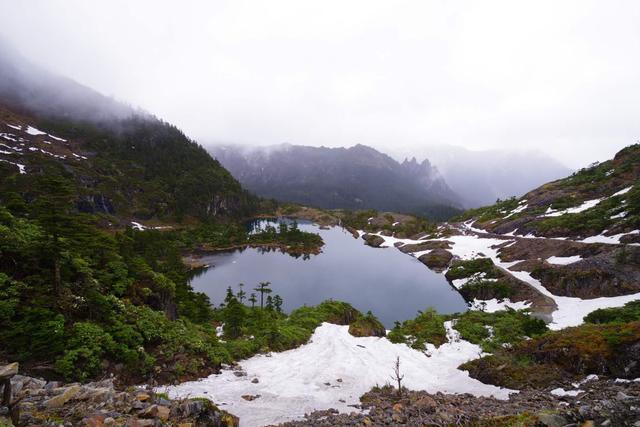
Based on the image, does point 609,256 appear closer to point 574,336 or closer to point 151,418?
point 574,336

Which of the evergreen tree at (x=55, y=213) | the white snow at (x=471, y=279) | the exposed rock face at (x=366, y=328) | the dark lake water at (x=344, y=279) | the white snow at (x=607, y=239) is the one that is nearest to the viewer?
the evergreen tree at (x=55, y=213)

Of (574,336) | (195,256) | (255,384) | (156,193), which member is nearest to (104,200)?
(156,193)

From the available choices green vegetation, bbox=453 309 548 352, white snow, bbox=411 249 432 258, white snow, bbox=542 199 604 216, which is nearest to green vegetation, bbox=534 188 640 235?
white snow, bbox=542 199 604 216

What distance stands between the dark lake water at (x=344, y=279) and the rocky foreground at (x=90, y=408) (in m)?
41.8

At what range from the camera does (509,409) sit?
13.0 m

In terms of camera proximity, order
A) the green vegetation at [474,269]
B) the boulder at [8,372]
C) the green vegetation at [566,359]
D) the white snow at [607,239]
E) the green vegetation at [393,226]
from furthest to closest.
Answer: the green vegetation at [393,226], the green vegetation at [474,269], the white snow at [607,239], the green vegetation at [566,359], the boulder at [8,372]

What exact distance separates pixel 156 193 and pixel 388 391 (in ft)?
595

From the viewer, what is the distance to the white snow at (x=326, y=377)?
15266 mm

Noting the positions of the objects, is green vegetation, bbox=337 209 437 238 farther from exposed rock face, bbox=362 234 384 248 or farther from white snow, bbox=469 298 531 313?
white snow, bbox=469 298 531 313

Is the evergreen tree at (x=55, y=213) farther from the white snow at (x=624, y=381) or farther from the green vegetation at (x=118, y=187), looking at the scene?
the green vegetation at (x=118, y=187)

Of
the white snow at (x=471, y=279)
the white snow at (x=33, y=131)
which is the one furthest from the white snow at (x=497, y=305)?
the white snow at (x=33, y=131)

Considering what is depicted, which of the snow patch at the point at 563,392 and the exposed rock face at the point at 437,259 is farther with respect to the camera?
the exposed rock face at the point at 437,259

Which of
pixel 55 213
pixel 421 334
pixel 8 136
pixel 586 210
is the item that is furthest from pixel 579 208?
pixel 8 136

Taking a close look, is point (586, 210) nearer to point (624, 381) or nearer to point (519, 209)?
point (519, 209)
